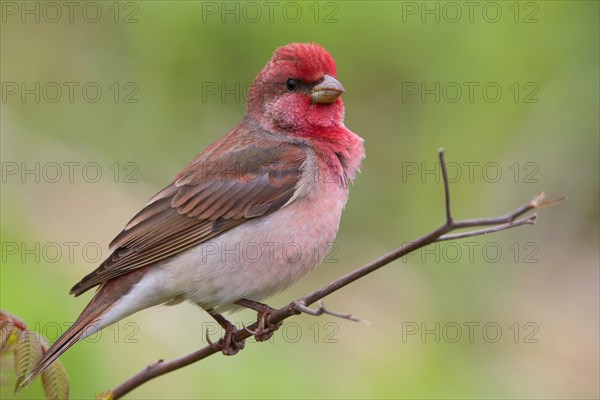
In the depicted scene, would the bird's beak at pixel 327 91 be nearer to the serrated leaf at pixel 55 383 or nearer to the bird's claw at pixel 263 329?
the bird's claw at pixel 263 329

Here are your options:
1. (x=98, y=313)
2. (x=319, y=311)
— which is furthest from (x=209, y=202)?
(x=319, y=311)

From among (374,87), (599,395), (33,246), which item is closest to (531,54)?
(374,87)

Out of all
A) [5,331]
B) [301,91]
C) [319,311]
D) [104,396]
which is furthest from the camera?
[301,91]

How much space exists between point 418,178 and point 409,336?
1.45 metres

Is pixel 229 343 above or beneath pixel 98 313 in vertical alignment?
beneath

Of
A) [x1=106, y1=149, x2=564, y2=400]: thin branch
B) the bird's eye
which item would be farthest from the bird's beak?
[x1=106, y1=149, x2=564, y2=400]: thin branch

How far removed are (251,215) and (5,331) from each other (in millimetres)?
1785

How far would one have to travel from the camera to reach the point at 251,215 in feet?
16.8

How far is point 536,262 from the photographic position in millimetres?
8141

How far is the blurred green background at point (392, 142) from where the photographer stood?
24.8 feet

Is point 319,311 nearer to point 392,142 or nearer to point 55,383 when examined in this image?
point 55,383

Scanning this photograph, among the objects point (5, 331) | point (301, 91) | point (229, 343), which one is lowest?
point (229, 343)

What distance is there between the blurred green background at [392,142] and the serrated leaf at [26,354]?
3235mm

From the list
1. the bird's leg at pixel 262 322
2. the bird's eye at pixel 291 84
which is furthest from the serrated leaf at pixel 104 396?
the bird's eye at pixel 291 84
